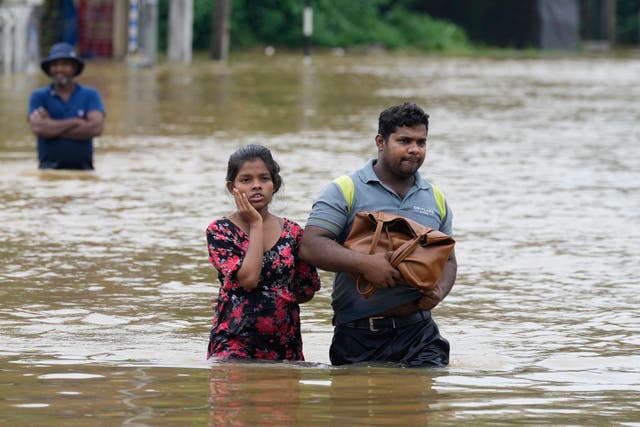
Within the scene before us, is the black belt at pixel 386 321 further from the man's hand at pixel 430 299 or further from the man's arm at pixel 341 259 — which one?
the man's arm at pixel 341 259

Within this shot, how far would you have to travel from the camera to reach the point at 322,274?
9969 mm

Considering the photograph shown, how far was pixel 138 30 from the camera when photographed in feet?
120

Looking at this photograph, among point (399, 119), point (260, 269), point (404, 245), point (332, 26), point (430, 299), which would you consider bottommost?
point (430, 299)

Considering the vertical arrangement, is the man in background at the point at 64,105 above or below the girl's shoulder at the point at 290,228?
above

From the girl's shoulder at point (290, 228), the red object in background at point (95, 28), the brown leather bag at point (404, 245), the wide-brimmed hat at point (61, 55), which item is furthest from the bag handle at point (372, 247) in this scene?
the red object in background at point (95, 28)

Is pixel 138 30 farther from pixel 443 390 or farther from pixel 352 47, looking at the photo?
pixel 443 390

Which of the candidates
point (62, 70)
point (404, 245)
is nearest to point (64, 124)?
point (62, 70)

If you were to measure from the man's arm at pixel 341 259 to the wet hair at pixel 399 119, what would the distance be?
1.54 ft

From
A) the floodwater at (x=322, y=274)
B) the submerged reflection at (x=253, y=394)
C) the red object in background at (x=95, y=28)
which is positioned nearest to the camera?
the submerged reflection at (x=253, y=394)

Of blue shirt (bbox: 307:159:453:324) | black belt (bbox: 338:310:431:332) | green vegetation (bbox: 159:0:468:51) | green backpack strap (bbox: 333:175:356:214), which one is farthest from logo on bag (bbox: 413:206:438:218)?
green vegetation (bbox: 159:0:468:51)

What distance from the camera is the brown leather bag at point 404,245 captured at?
6070 mm

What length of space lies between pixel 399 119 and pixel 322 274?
3.75 meters

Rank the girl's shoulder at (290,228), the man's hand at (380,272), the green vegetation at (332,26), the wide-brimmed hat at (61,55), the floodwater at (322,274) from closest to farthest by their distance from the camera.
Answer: the floodwater at (322,274)
the man's hand at (380,272)
the girl's shoulder at (290,228)
the wide-brimmed hat at (61,55)
the green vegetation at (332,26)

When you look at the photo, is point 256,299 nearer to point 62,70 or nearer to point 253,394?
point 253,394
